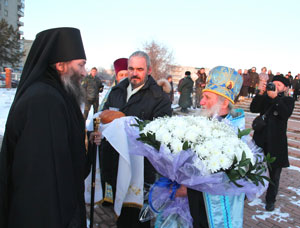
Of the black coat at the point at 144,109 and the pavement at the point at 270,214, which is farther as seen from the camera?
the pavement at the point at 270,214

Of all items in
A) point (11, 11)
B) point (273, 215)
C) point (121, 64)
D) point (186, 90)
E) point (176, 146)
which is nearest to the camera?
point (176, 146)

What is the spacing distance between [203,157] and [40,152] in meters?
1.03

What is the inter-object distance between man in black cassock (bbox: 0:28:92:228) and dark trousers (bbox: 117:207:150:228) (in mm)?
1431

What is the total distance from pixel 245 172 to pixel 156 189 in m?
0.74

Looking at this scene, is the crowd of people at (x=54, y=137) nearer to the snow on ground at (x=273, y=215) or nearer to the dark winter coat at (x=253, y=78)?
the snow on ground at (x=273, y=215)

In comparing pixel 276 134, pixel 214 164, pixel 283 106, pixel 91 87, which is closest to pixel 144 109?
pixel 214 164

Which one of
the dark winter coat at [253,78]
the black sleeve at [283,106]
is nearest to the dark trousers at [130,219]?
the black sleeve at [283,106]

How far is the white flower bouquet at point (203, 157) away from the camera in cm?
150

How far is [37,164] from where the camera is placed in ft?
4.87

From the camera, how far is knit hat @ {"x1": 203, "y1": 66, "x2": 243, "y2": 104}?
2.51 meters

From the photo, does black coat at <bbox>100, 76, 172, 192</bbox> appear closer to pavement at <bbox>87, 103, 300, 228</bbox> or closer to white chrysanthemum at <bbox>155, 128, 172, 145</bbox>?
pavement at <bbox>87, 103, 300, 228</bbox>

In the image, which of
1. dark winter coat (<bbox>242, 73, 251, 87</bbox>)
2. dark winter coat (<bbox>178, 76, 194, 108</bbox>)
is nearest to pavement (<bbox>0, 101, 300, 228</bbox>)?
dark winter coat (<bbox>178, 76, 194, 108</bbox>)

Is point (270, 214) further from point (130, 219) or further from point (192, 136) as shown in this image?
point (192, 136)

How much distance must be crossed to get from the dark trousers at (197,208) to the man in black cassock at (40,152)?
86cm
